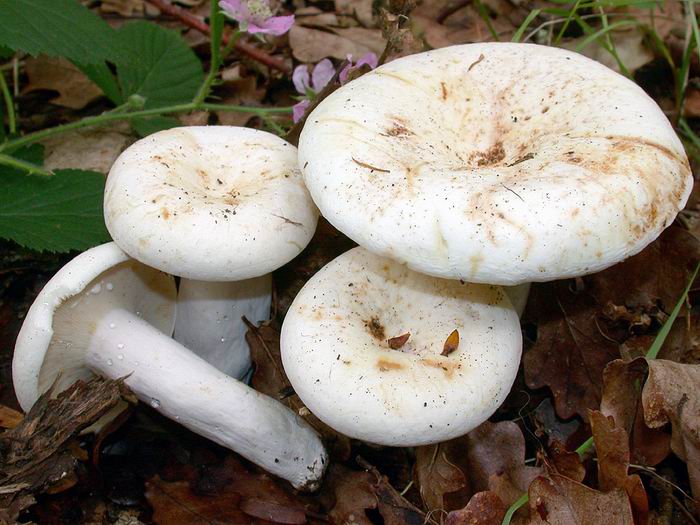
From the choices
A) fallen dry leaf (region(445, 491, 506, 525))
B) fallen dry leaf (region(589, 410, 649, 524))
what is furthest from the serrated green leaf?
fallen dry leaf (region(589, 410, 649, 524))

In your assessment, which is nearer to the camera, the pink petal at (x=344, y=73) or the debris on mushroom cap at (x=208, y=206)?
the debris on mushroom cap at (x=208, y=206)

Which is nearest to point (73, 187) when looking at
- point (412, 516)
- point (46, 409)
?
point (46, 409)

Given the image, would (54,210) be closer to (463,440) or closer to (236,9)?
(236,9)

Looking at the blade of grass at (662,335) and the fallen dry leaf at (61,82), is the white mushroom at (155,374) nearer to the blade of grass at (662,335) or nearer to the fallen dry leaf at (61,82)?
the blade of grass at (662,335)

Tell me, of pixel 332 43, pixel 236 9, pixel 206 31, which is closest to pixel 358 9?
pixel 332 43

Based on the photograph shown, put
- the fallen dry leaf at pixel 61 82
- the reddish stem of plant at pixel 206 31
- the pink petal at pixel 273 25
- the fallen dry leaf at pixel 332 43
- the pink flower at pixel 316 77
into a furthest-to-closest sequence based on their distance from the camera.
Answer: the fallen dry leaf at pixel 332 43 → the fallen dry leaf at pixel 61 82 → the reddish stem of plant at pixel 206 31 → the pink flower at pixel 316 77 → the pink petal at pixel 273 25

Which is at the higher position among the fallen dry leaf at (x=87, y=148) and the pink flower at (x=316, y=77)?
the pink flower at (x=316, y=77)

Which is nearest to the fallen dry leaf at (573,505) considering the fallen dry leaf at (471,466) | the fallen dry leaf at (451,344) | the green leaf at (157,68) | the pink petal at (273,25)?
the fallen dry leaf at (471,466)

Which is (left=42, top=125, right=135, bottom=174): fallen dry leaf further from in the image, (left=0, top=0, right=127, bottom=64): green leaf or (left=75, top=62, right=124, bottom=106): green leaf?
(left=0, top=0, right=127, bottom=64): green leaf
